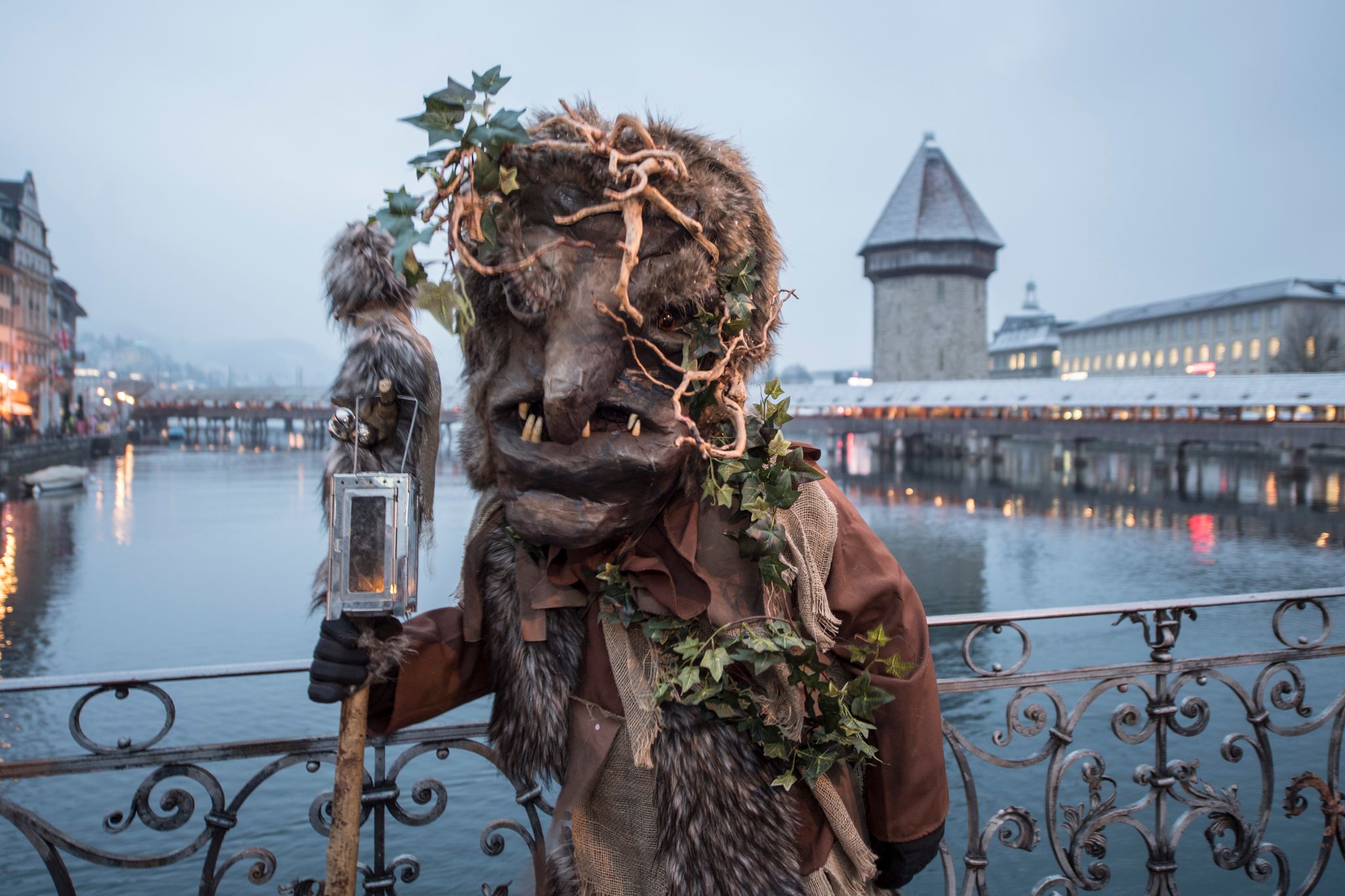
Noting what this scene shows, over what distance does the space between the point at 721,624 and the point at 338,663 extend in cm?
70

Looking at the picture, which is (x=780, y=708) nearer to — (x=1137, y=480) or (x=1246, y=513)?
(x=1246, y=513)

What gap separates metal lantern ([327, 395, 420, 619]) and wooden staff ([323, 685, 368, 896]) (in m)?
0.19

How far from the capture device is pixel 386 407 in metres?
1.66

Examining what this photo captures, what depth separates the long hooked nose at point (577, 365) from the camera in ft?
4.83

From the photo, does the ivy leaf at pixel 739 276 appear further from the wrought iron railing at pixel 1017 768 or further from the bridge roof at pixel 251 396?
the bridge roof at pixel 251 396

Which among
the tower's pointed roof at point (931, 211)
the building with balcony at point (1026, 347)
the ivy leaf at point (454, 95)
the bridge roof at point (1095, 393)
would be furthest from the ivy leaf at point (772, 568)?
the building with balcony at point (1026, 347)

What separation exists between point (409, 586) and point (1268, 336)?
7185 centimetres

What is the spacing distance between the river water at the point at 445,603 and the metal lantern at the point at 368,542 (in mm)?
362

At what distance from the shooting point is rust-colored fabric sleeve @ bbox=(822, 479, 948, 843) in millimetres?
1701

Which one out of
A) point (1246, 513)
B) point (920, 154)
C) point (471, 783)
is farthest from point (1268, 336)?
point (471, 783)

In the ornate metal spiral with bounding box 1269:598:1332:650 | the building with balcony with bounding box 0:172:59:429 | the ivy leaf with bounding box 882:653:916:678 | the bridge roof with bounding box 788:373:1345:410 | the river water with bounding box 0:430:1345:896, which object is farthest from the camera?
the building with balcony with bounding box 0:172:59:429

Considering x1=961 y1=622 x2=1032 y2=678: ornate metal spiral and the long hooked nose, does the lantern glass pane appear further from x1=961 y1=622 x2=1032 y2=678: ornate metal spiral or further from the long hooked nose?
x1=961 y1=622 x2=1032 y2=678: ornate metal spiral

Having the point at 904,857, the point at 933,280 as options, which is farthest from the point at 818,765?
the point at 933,280

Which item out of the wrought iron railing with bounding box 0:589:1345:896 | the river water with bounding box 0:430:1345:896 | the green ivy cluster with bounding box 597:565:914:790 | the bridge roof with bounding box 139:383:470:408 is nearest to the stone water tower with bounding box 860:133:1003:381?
the river water with bounding box 0:430:1345:896
